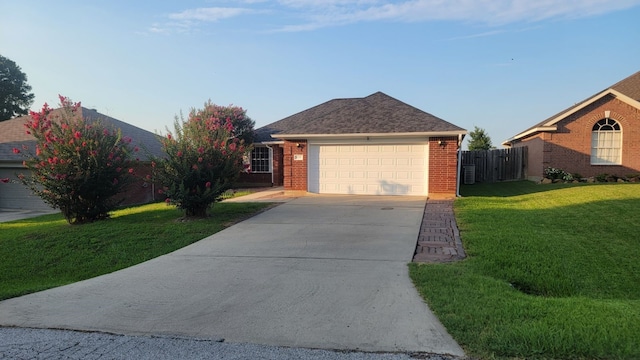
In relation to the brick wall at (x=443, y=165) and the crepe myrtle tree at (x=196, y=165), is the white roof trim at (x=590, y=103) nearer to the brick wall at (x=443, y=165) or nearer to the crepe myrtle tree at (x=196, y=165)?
the brick wall at (x=443, y=165)

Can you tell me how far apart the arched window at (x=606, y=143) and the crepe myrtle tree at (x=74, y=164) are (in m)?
20.5

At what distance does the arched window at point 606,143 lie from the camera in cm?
1938

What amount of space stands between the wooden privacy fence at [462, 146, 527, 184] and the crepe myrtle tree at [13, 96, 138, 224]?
17.3 metres

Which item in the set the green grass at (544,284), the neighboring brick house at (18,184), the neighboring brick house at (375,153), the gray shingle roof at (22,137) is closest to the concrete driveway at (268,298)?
the green grass at (544,284)

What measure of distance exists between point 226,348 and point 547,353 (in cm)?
277

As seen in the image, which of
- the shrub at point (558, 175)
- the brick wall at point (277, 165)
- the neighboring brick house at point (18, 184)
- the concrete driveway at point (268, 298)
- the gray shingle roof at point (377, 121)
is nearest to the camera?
the concrete driveway at point (268, 298)

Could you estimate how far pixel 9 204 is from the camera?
19.3 meters

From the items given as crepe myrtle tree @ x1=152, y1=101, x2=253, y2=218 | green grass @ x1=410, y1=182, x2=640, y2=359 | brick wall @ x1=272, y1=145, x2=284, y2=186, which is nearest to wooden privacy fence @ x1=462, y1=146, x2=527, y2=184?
brick wall @ x1=272, y1=145, x2=284, y2=186

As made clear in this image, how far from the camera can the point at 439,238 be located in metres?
8.23

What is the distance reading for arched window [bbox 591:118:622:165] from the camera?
19.4 m

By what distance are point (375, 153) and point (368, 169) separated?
681 millimetres

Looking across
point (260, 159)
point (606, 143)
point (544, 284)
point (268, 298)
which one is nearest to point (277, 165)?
point (260, 159)

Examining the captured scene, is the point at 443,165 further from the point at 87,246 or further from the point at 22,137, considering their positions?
the point at 22,137

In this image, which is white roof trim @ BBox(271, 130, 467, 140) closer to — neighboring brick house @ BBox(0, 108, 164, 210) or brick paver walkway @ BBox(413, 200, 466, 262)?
brick paver walkway @ BBox(413, 200, 466, 262)
